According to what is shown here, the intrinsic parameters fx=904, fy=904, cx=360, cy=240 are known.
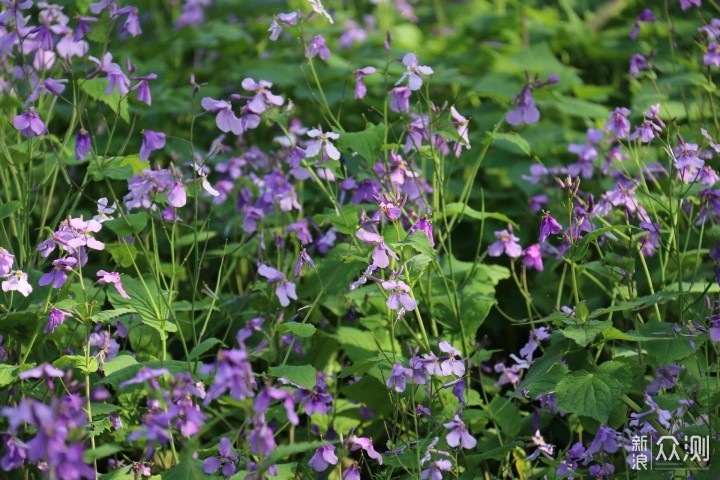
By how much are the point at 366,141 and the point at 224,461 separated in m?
1.04

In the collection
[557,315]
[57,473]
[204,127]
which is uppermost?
[57,473]

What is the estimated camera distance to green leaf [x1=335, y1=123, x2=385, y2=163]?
2689 mm

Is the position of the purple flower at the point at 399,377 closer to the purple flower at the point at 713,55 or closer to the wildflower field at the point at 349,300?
the wildflower field at the point at 349,300

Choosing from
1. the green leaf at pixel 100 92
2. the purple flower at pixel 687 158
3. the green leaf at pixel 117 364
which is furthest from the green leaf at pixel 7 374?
the purple flower at pixel 687 158

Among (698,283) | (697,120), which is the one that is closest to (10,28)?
(698,283)

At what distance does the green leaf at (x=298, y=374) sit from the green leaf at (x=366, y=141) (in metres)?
0.72

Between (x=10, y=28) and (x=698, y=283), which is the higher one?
(x=10, y=28)

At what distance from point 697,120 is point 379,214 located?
7.36 ft

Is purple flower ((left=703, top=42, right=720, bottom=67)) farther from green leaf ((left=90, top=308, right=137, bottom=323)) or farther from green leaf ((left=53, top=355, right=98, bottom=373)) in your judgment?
green leaf ((left=53, top=355, right=98, bottom=373))

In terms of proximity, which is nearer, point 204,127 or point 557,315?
point 557,315

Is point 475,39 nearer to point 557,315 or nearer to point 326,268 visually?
point 326,268

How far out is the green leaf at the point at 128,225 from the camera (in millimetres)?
2574

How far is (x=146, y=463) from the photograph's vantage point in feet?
7.79

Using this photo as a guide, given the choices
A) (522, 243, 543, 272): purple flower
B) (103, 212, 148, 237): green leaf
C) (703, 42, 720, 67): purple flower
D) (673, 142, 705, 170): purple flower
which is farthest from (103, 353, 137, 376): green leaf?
(703, 42, 720, 67): purple flower
